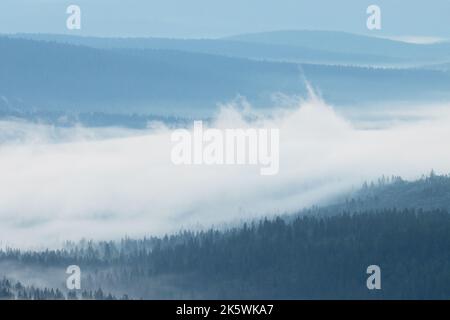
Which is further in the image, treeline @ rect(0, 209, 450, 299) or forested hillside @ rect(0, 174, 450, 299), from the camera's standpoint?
forested hillside @ rect(0, 174, 450, 299)

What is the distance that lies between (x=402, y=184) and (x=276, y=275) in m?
57.1

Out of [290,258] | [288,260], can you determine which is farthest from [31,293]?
[290,258]

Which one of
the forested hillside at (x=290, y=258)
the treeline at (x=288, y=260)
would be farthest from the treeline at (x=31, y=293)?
the treeline at (x=288, y=260)

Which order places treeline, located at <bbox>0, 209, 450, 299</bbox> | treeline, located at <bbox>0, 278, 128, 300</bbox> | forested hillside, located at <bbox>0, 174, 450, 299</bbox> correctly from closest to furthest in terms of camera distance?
treeline, located at <bbox>0, 278, 128, 300</bbox> → treeline, located at <bbox>0, 209, 450, 299</bbox> → forested hillside, located at <bbox>0, 174, 450, 299</bbox>

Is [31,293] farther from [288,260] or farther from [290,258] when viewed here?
[290,258]

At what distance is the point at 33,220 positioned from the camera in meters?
160

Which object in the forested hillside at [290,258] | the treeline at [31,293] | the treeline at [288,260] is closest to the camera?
the treeline at [31,293]

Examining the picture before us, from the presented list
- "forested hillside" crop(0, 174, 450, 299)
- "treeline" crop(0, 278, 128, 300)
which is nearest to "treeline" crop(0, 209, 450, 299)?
"forested hillside" crop(0, 174, 450, 299)

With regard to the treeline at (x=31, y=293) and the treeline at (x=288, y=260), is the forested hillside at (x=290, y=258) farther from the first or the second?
the treeline at (x=31, y=293)

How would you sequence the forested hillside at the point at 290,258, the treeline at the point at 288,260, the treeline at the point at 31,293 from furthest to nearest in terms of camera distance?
1. the forested hillside at the point at 290,258
2. the treeline at the point at 288,260
3. the treeline at the point at 31,293

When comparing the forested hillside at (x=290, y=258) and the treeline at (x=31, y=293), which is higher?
the forested hillside at (x=290, y=258)

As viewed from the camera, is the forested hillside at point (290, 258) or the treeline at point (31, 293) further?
the forested hillside at point (290, 258)

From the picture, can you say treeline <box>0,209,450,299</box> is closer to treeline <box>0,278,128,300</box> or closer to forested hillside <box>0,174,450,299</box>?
forested hillside <box>0,174,450,299</box>
